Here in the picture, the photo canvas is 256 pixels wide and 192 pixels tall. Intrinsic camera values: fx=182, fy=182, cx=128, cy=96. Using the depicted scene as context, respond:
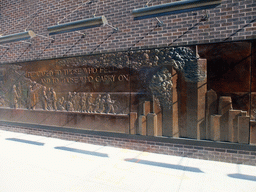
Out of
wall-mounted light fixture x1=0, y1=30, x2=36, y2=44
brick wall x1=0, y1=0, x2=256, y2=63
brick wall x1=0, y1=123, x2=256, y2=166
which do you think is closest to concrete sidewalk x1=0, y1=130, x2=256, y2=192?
brick wall x1=0, y1=123, x2=256, y2=166

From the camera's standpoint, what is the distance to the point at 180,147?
14.5 feet

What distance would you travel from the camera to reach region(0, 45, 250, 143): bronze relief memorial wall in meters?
4.05

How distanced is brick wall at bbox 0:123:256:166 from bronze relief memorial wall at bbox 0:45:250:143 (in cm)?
20

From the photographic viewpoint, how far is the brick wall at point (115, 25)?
388 cm

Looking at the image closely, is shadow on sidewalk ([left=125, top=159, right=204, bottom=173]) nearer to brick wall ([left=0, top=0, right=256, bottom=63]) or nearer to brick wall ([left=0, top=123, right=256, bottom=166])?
brick wall ([left=0, top=123, right=256, bottom=166])

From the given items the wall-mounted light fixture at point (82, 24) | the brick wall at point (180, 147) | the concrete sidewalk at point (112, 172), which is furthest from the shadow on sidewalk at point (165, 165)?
the wall-mounted light fixture at point (82, 24)

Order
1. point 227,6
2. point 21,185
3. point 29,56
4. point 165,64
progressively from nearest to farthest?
1. point 21,185
2. point 227,6
3. point 165,64
4. point 29,56

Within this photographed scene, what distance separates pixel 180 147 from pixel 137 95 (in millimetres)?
1664

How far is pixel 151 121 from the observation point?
466 cm

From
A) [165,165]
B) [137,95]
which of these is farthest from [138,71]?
[165,165]

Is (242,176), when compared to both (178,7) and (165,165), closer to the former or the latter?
(165,165)

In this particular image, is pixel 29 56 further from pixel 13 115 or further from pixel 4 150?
pixel 4 150

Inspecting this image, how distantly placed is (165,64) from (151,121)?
4.83 feet

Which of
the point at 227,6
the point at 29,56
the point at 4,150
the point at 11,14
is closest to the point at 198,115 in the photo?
the point at 227,6
